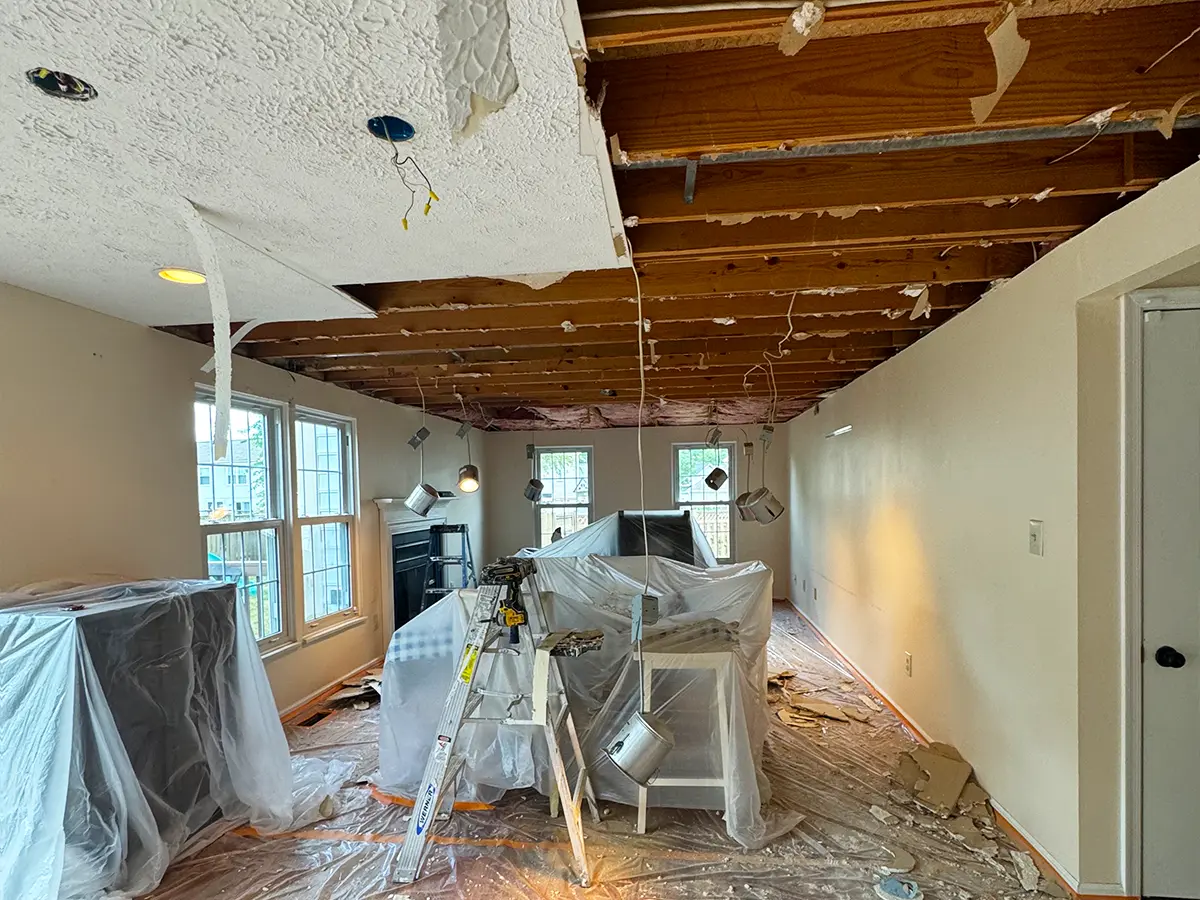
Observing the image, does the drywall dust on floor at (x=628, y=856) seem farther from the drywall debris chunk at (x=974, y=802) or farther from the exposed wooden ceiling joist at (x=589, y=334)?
the exposed wooden ceiling joist at (x=589, y=334)

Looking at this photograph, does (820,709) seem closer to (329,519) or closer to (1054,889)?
(1054,889)

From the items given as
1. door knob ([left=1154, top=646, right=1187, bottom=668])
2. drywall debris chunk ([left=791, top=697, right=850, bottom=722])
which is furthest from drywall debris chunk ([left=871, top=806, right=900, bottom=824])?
door knob ([left=1154, top=646, right=1187, bottom=668])

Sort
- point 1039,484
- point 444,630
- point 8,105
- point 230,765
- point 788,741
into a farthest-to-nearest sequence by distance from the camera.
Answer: point 788,741
point 444,630
point 230,765
point 1039,484
point 8,105

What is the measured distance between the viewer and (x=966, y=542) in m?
2.74

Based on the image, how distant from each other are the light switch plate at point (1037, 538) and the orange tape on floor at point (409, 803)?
95.9 inches

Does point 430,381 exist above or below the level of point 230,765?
above

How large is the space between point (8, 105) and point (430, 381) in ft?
11.2

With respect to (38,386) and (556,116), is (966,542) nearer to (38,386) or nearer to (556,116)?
(556,116)

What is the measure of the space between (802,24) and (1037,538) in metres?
1.98

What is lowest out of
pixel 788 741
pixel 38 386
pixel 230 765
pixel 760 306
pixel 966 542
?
pixel 788 741

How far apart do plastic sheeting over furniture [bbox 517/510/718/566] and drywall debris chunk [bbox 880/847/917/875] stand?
1935 mm

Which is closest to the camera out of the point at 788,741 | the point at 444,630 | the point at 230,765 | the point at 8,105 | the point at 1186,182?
the point at 8,105

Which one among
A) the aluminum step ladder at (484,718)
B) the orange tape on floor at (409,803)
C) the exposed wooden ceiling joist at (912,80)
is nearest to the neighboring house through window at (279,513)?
the orange tape on floor at (409,803)

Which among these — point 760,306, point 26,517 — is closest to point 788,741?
point 760,306
